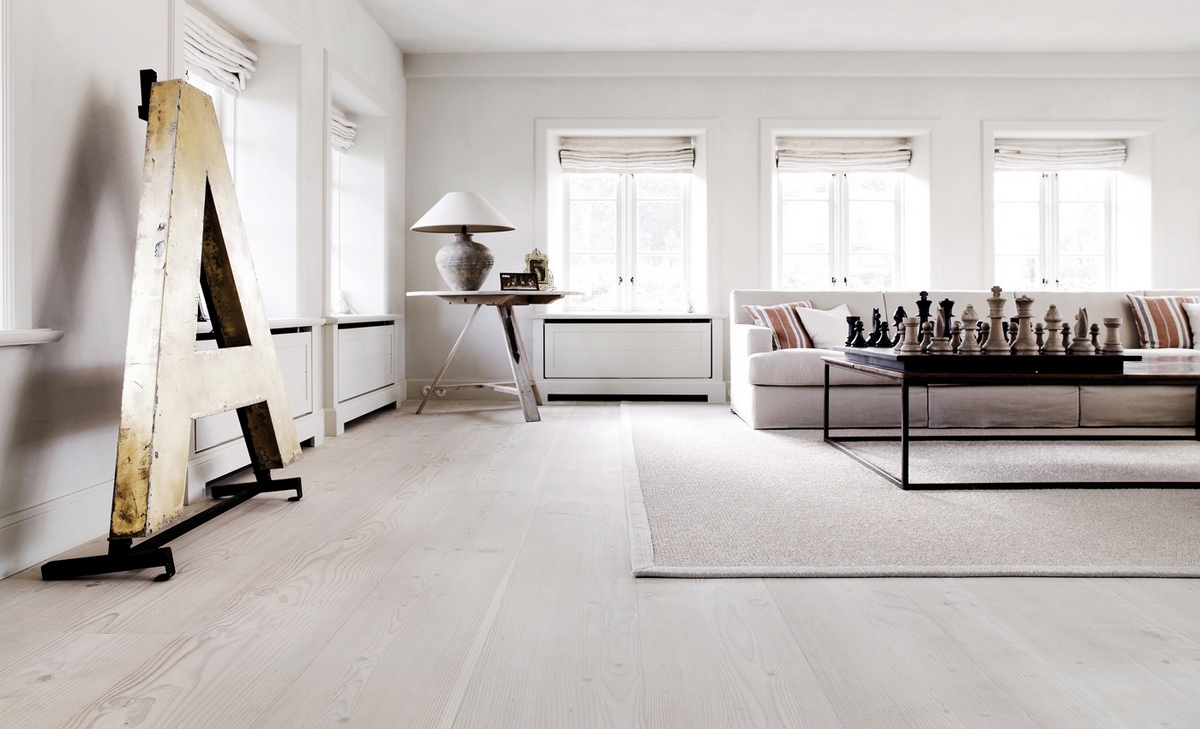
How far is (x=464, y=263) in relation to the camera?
4.96 meters

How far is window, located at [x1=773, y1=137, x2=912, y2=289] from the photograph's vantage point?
242 inches

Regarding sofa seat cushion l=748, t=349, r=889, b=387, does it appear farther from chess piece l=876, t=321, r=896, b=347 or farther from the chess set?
the chess set

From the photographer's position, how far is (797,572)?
1861 millimetres

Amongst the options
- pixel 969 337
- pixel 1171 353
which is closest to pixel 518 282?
pixel 969 337

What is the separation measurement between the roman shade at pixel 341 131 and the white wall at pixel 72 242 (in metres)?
2.20

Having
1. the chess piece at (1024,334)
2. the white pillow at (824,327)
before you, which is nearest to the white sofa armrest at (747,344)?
the white pillow at (824,327)

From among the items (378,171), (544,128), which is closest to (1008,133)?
(544,128)

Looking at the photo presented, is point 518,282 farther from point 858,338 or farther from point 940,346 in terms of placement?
point 940,346

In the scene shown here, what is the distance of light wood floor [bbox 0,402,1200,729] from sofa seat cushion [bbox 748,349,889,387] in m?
2.32

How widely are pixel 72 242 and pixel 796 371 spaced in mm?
3329

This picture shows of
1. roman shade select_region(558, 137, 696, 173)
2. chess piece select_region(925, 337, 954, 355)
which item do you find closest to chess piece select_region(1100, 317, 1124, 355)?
chess piece select_region(925, 337, 954, 355)

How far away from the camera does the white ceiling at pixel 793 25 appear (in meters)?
4.93

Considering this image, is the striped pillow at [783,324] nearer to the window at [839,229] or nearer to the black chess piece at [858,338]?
the black chess piece at [858,338]

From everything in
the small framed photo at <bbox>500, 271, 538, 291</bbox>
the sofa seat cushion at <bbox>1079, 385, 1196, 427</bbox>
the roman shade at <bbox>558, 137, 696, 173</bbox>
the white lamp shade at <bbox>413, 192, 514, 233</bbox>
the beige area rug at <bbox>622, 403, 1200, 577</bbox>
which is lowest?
the beige area rug at <bbox>622, 403, 1200, 577</bbox>
